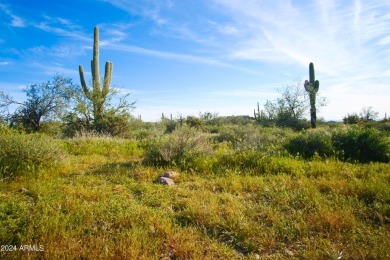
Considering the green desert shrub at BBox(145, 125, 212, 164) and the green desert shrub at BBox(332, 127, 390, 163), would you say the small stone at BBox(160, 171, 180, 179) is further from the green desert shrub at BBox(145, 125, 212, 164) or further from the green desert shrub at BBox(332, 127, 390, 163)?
the green desert shrub at BBox(332, 127, 390, 163)

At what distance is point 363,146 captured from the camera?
23.2ft

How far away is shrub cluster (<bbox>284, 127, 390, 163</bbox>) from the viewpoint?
22.1 feet

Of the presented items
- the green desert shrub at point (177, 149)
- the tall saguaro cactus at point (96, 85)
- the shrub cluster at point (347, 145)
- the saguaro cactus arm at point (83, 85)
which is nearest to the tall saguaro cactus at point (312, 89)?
the shrub cluster at point (347, 145)

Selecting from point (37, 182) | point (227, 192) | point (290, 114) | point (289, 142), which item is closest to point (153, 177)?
point (227, 192)

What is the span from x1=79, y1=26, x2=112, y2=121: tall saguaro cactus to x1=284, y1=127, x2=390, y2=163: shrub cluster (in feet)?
44.1

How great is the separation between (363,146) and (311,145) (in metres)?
1.36

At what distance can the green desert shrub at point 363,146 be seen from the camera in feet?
21.9

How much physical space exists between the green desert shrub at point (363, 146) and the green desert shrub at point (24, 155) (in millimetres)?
7591

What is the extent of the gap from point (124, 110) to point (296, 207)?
1612 centimetres

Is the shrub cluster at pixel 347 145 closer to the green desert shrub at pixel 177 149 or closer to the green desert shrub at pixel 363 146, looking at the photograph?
the green desert shrub at pixel 363 146

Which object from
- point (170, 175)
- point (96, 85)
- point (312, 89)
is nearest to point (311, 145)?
point (170, 175)

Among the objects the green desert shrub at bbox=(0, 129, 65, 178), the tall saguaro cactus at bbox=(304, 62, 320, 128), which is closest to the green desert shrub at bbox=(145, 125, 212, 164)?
the green desert shrub at bbox=(0, 129, 65, 178)

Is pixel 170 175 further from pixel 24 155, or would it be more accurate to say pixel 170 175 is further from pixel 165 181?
pixel 24 155

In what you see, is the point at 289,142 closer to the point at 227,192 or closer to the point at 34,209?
the point at 227,192
